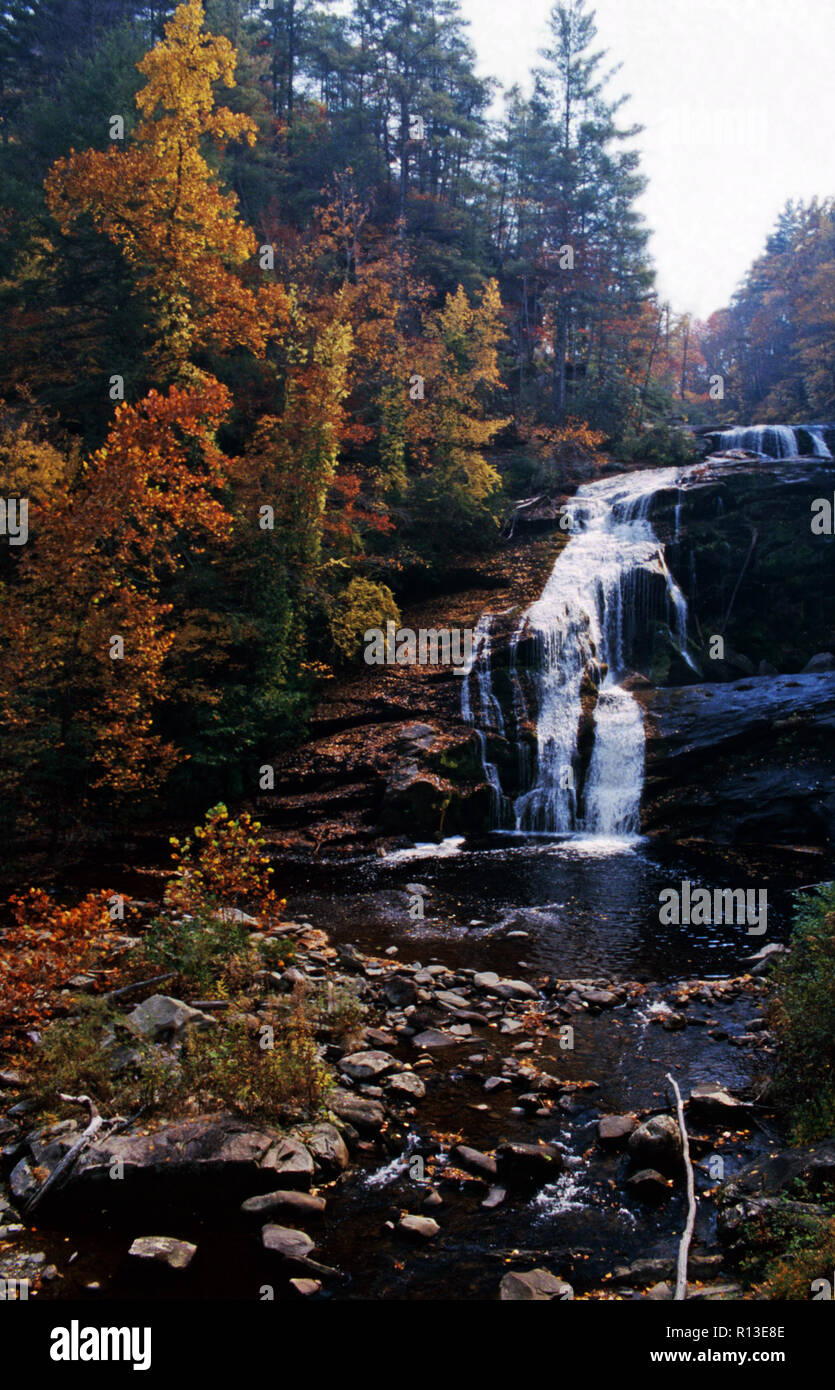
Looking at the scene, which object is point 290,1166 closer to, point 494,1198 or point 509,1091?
point 494,1198

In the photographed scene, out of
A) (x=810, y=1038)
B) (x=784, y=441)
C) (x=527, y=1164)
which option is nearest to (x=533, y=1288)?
(x=527, y=1164)

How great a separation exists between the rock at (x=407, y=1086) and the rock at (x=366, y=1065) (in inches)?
5.8

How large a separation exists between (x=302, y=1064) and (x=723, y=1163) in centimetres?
353

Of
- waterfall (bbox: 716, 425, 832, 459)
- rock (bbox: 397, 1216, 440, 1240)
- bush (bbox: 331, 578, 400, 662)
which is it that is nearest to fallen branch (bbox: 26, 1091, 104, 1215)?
rock (bbox: 397, 1216, 440, 1240)

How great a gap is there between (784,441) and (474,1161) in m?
27.0

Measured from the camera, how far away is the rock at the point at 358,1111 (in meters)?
6.83

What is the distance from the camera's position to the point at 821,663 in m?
21.2

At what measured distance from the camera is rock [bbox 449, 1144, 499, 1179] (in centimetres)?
630

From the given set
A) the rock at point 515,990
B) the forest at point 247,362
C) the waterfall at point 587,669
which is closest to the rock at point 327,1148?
the rock at point 515,990

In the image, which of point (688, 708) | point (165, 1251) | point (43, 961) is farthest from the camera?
→ point (688, 708)

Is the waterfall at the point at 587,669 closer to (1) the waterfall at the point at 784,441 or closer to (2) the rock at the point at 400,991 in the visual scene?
(1) the waterfall at the point at 784,441

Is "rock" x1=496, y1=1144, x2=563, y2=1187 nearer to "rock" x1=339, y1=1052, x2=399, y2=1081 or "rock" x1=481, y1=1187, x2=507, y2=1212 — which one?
"rock" x1=481, y1=1187, x2=507, y2=1212

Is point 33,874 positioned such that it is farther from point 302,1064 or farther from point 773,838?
point 773,838
